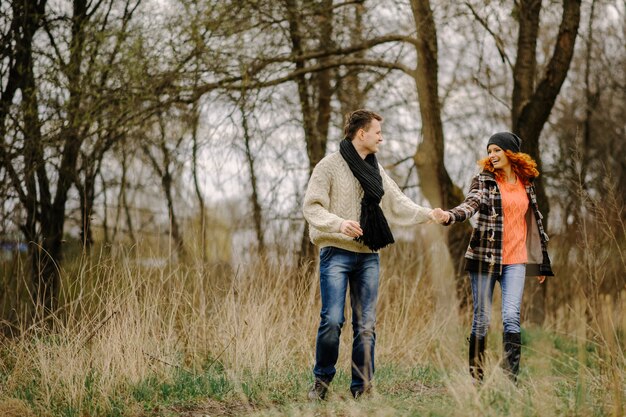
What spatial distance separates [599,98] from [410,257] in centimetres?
1173

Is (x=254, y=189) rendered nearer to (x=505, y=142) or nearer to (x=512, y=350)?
(x=505, y=142)

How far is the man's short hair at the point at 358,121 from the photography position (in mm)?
5344

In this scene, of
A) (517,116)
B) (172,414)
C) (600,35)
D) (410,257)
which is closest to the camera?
(172,414)

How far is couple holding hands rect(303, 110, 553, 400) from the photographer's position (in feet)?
16.9

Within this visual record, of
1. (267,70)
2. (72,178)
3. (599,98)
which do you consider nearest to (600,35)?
(599,98)

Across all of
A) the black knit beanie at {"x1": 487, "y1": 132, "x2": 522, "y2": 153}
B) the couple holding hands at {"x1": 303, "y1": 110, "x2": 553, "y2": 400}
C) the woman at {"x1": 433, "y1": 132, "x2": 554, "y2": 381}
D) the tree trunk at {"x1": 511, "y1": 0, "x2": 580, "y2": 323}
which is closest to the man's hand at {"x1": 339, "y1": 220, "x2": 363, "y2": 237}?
the couple holding hands at {"x1": 303, "y1": 110, "x2": 553, "y2": 400}

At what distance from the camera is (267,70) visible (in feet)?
35.2

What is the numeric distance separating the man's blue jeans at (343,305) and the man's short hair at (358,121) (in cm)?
82

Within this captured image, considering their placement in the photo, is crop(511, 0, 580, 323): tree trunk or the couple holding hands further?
crop(511, 0, 580, 323): tree trunk

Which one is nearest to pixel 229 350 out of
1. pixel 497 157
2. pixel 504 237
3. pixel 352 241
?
pixel 352 241

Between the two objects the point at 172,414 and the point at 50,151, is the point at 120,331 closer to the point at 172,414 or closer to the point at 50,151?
the point at 172,414

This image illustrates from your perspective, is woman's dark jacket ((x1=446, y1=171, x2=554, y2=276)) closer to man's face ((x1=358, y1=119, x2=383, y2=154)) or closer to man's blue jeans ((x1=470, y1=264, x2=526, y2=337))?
man's blue jeans ((x1=470, y1=264, x2=526, y2=337))

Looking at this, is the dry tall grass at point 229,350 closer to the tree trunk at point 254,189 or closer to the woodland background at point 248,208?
the woodland background at point 248,208

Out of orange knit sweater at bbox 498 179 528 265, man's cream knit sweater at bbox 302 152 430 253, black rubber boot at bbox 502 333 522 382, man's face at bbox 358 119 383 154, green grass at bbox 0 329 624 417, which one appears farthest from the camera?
orange knit sweater at bbox 498 179 528 265
